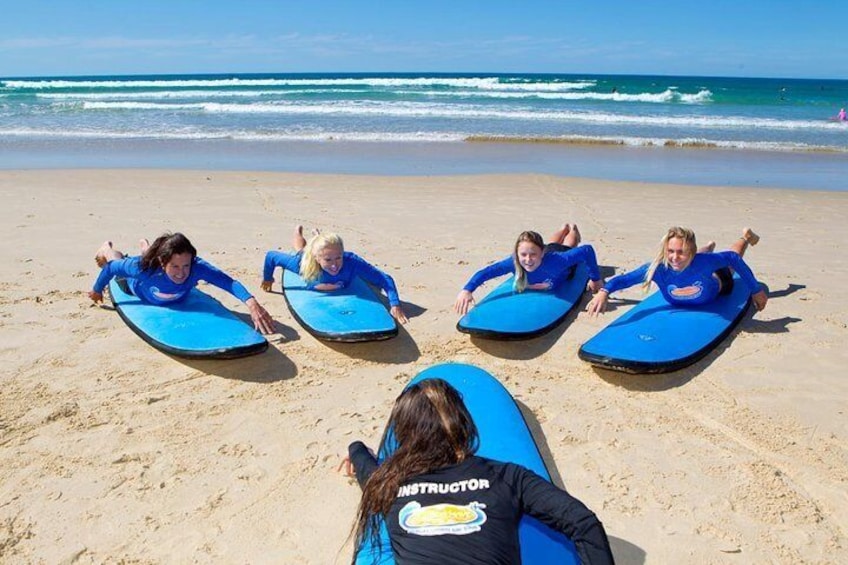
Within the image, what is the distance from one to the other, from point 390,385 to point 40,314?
3.64m

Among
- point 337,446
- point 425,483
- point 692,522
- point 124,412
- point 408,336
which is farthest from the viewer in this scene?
point 408,336

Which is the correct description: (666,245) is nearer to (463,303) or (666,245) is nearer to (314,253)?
(463,303)

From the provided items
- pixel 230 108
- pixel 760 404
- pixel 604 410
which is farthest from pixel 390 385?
pixel 230 108

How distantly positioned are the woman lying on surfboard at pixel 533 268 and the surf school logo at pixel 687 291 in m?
0.84

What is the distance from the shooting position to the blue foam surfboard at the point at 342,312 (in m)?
5.67

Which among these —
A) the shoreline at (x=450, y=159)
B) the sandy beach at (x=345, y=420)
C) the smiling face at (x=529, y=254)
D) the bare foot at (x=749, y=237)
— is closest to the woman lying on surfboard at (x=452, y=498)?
the sandy beach at (x=345, y=420)

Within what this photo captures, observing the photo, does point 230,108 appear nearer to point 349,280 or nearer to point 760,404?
point 349,280

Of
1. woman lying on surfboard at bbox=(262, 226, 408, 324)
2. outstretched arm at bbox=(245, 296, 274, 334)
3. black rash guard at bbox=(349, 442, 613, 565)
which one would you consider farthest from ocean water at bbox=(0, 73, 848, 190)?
black rash guard at bbox=(349, 442, 613, 565)

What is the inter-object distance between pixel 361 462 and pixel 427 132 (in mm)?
20230

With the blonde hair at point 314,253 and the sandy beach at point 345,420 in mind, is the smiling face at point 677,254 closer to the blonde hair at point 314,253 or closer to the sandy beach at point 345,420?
the sandy beach at point 345,420

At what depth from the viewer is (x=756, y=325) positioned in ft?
20.9

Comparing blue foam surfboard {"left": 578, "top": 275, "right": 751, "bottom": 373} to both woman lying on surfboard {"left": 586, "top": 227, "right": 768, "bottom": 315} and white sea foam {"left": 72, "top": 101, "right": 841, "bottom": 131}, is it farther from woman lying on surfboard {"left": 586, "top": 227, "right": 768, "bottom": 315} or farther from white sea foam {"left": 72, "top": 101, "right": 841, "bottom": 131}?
white sea foam {"left": 72, "top": 101, "right": 841, "bottom": 131}

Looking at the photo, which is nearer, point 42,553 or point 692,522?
point 42,553

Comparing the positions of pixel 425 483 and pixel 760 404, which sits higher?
pixel 425 483
